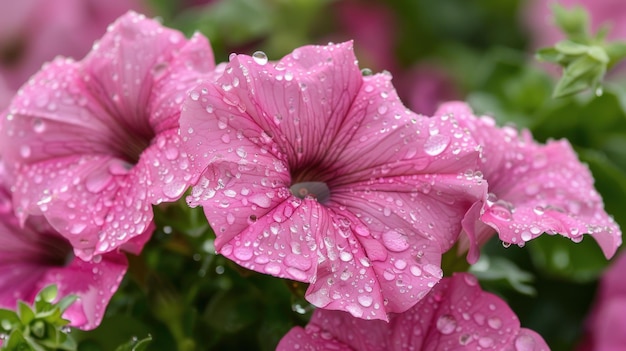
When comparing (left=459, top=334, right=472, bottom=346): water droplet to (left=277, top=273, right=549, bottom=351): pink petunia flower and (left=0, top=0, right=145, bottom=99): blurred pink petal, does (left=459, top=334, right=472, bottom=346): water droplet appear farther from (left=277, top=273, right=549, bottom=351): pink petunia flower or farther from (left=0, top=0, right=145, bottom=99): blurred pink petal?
(left=0, top=0, right=145, bottom=99): blurred pink petal

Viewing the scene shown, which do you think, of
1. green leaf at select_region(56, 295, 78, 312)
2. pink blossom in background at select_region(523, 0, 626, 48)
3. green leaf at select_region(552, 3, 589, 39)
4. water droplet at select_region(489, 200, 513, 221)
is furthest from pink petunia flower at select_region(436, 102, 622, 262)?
pink blossom in background at select_region(523, 0, 626, 48)

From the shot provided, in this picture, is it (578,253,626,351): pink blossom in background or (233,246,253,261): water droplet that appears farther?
(578,253,626,351): pink blossom in background

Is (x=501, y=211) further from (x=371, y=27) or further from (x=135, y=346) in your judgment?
(x=371, y=27)

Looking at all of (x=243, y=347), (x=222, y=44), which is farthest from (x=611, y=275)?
(x=222, y=44)

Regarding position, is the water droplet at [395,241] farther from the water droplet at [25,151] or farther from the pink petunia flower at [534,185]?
the water droplet at [25,151]

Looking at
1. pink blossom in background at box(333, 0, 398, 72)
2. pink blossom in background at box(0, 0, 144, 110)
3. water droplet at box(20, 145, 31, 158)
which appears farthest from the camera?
pink blossom in background at box(333, 0, 398, 72)

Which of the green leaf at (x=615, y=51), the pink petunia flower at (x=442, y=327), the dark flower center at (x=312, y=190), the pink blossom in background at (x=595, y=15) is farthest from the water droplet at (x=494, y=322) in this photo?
the pink blossom in background at (x=595, y=15)
